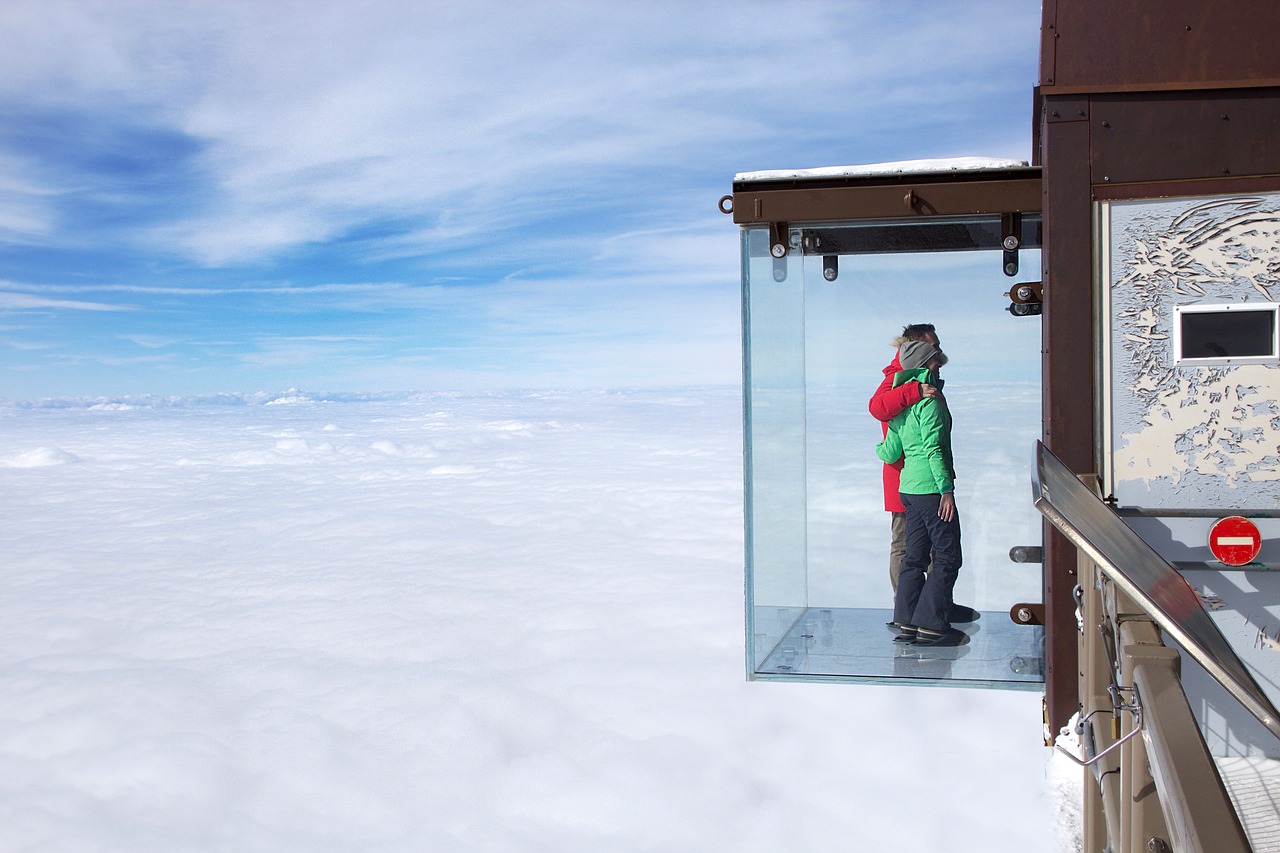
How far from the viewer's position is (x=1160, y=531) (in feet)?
10.0

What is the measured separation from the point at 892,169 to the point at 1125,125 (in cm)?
97

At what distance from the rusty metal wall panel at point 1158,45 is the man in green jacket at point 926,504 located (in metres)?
1.45

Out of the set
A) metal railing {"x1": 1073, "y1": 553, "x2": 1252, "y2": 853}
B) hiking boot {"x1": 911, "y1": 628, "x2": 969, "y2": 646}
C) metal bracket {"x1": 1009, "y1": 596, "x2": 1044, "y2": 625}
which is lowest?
hiking boot {"x1": 911, "y1": 628, "x2": 969, "y2": 646}

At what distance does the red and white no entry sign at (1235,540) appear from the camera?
2.95 m

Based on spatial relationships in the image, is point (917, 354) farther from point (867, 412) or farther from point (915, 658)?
point (915, 658)

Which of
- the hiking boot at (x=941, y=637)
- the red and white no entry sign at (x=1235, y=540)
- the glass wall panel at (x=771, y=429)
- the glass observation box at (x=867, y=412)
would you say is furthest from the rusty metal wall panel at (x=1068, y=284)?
the hiking boot at (x=941, y=637)

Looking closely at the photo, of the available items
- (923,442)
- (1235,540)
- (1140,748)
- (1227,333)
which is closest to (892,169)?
(923,442)

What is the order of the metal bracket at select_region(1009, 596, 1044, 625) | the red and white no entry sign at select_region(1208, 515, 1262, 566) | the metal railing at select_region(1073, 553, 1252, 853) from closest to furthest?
1. the metal railing at select_region(1073, 553, 1252, 853)
2. the red and white no entry sign at select_region(1208, 515, 1262, 566)
3. the metal bracket at select_region(1009, 596, 1044, 625)

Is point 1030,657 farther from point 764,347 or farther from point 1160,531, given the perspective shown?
point 764,347

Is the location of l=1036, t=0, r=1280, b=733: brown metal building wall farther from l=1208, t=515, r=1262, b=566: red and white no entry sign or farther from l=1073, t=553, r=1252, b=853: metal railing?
l=1073, t=553, r=1252, b=853: metal railing

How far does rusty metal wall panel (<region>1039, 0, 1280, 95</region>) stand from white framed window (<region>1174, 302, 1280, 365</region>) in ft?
2.34

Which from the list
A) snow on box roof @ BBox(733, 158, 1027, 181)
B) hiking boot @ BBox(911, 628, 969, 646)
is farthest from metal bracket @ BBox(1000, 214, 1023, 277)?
hiking boot @ BBox(911, 628, 969, 646)

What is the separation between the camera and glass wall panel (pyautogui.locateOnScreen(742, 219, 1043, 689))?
4.27 meters

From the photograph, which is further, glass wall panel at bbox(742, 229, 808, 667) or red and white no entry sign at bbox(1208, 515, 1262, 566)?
glass wall panel at bbox(742, 229, 808, 667)
